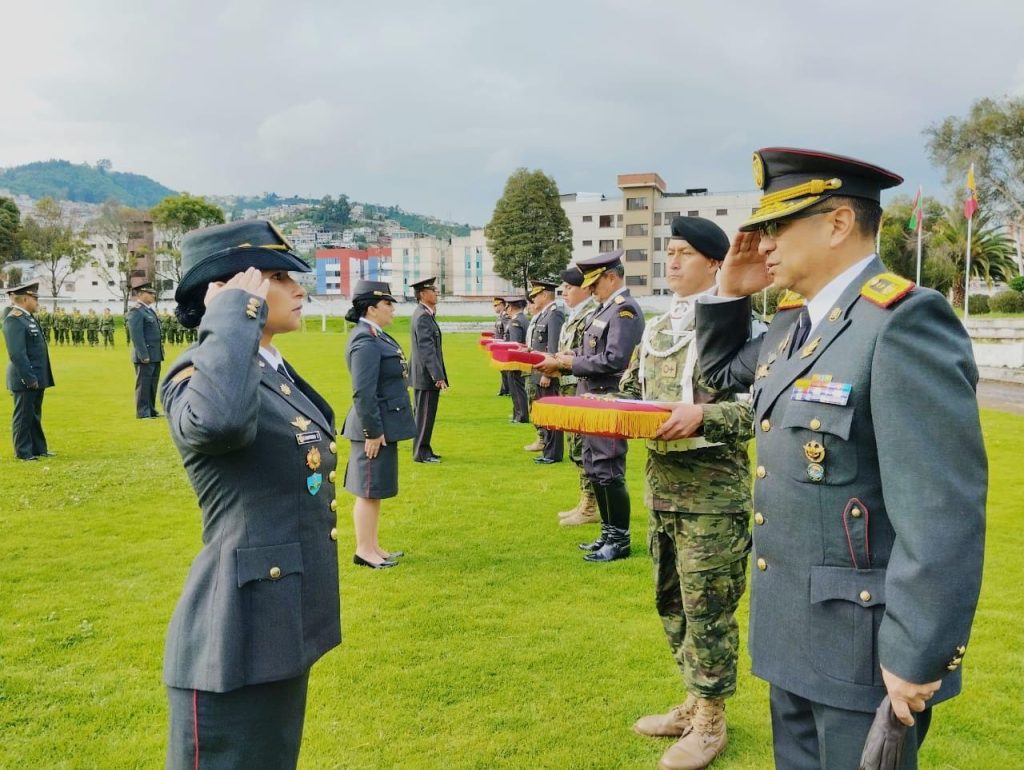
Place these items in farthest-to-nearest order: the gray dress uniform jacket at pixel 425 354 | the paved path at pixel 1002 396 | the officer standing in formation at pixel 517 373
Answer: the paved path at pixel 1002 396, the officer standing in formation at pixel 517 373, the gray dress uniform jacket at pixel 425 354

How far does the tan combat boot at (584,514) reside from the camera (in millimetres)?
7129

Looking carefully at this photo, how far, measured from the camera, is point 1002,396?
Answer: 16.4 metres

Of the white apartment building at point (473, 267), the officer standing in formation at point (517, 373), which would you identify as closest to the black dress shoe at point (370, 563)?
the officer standing in formation at point (517, 373)

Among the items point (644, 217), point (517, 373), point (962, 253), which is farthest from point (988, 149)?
point (517, 373)

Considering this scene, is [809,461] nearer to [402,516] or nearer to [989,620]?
[989,620]

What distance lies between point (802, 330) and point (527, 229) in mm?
62334

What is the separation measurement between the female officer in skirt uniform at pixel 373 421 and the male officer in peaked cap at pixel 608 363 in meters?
1.52

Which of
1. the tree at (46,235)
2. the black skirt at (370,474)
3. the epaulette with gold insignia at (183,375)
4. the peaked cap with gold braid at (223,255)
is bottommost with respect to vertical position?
the black skirt at (370,474)

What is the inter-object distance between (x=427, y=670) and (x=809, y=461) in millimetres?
3006

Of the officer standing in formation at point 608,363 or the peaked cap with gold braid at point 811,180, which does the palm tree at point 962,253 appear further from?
the peaked cap with gold braid at point 811,180

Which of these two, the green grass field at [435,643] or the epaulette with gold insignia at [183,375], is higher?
the epaulette with gold insignia at [183,375]

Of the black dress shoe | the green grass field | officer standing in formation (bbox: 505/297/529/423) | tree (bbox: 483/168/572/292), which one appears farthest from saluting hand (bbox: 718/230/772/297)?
tree (bbox: 483/168/572/292)

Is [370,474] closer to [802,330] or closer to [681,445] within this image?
[681,445]

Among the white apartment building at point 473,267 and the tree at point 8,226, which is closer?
the tree at point 8,226
